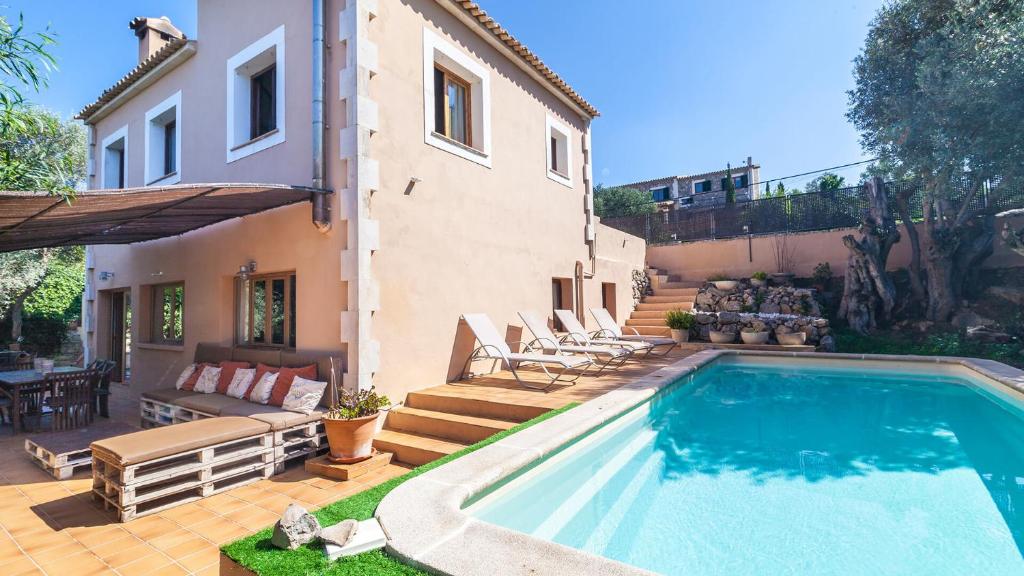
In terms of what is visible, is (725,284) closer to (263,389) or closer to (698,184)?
(263,389)

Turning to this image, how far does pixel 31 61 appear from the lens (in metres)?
3.47

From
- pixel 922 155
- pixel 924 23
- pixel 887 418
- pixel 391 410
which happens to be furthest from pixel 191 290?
pixel 924 23

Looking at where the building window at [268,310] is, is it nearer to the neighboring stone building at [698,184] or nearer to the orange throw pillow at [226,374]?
the orange throw pillow at [226,374]

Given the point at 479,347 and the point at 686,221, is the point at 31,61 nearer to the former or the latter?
the point at 479,347

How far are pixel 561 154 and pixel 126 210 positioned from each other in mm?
9368

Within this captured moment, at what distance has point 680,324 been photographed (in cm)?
1336

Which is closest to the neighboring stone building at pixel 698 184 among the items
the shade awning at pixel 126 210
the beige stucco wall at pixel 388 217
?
the beige stucco wall at pixel 388 217

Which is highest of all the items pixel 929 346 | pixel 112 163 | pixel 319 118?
pixel 112 163

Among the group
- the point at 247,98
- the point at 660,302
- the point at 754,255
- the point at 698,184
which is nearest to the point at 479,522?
the point at 247,98

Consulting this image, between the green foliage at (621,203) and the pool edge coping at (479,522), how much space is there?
2782cm

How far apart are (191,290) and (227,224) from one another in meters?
1.67

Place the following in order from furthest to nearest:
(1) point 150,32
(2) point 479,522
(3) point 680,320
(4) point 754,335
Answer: (3) point 680,320, (4) point 754,335, (1) point 150,32, (2) point 479,522

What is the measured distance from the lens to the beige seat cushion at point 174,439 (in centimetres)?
444

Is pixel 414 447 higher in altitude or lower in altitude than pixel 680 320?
lower
